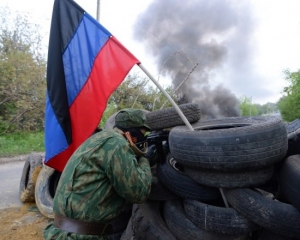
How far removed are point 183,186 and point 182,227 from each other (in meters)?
0.35

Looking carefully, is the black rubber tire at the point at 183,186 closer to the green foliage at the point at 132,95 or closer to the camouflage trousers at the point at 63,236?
the camouflage trousers at the point at 63,236

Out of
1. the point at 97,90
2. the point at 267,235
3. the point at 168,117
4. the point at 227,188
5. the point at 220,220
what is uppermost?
the point at 97,90

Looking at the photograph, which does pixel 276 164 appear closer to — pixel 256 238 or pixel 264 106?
pixel 256 238

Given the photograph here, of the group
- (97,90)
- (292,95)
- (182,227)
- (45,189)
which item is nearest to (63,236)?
(182,227)

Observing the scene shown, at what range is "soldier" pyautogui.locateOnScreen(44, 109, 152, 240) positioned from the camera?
2.06m

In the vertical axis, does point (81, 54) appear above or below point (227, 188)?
above

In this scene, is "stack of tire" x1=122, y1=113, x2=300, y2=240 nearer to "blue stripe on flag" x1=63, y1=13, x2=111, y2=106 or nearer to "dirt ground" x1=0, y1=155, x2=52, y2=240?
"blue stripe on flag" x1=63, y1=13, x2=111, y2=106

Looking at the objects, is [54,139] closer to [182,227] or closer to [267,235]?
[182,227]

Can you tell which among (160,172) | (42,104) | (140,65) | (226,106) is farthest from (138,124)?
(42,104)

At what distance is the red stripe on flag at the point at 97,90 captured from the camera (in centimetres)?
271

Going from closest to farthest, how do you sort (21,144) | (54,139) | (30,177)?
1. (54,139)
2. (30,177)
3. (21,144)

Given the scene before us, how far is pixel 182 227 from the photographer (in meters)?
2.67

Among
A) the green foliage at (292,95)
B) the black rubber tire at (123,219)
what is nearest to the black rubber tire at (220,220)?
the black rubber tire at (123,219)

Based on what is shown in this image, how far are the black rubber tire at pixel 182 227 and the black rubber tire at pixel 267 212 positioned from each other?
0.95 ft
